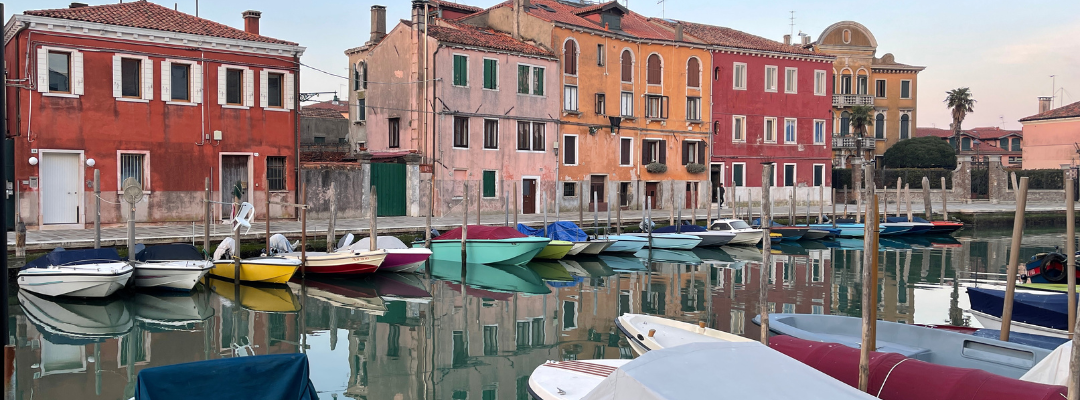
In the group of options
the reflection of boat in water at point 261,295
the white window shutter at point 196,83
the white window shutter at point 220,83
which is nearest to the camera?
the reflection of boat in water at point 261,295

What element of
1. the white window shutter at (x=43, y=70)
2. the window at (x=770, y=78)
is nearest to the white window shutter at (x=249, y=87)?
the white window shutter at (x=43, y=70)

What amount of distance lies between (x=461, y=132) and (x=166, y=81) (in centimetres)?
1070

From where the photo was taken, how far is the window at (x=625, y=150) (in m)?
36.8

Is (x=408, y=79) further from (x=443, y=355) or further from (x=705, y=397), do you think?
(x=705, y=397)

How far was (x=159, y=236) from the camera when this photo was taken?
21016 mm

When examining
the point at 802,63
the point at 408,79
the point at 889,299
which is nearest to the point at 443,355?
the point at 889,299

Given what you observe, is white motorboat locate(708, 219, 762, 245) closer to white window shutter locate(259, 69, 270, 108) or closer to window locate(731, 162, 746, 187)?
window locate(731, 162, 746, 187)

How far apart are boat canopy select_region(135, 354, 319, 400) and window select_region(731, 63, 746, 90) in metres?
34.8

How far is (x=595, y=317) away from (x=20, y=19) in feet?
55.2

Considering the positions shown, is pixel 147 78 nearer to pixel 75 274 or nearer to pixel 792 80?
pixel 75 274

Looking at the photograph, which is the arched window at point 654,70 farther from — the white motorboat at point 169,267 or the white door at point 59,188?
the white motorboat at point 169,267

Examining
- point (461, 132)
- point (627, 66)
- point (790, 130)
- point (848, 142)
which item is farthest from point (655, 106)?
point (848, 142)

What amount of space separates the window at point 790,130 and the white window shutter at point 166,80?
28321mm

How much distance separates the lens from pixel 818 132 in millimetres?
43094
